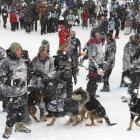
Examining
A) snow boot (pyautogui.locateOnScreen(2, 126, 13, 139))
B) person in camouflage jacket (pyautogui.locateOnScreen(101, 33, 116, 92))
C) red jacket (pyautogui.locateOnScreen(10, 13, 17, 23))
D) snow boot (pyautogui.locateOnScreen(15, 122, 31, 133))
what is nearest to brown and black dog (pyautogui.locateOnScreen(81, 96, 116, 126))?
snow boot (pyautogui.locateOnScreen(15, 122, 31, 133))

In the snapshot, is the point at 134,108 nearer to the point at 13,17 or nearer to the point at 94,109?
the point at 94,109

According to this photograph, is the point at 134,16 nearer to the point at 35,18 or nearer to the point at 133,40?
the point at 35,18

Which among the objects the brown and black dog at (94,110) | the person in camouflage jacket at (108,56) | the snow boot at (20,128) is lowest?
the snow boot at (20,128)

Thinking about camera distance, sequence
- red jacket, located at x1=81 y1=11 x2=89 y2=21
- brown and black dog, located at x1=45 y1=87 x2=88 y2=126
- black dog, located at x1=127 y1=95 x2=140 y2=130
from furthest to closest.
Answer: red jacket, located at x1=81 y1=11 x2=89 y2=21
brown and black dog, located at x1=45 y1=87 x2=88 y2=126
black dog, located at x1=127 y1=95 x2=140 y2=130

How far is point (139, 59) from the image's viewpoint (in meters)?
10.4

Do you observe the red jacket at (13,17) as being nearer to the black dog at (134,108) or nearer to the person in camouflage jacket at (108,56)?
the person in camouflage jacket at (108,56)

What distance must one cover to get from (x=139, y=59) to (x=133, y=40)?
1011mm

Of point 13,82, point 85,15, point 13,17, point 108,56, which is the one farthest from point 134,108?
point 85,15

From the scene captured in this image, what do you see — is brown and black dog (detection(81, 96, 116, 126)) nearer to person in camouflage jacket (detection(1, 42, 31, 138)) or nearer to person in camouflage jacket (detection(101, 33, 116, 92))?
person in camouflage jacket (detection(1, 42, 31, 138))

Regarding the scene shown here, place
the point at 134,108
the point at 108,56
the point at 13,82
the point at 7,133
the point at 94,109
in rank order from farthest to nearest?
the point at 108,56, the point at 94,109, the point at 134,108, the point at 7,133, the point at 13,82

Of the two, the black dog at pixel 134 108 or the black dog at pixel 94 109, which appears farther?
the black dog at pixel 94 109

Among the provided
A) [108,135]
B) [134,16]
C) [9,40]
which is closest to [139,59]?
[108,135]

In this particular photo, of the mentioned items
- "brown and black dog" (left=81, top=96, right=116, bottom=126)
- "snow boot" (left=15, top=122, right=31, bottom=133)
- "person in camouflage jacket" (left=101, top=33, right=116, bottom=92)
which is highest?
"person in camouflage jacket" (left=101, top=33, right=116, bottom=92)

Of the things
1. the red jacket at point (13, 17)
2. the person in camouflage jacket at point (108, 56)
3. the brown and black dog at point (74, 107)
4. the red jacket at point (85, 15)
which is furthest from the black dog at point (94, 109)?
the red jacket at point (85, 15)
